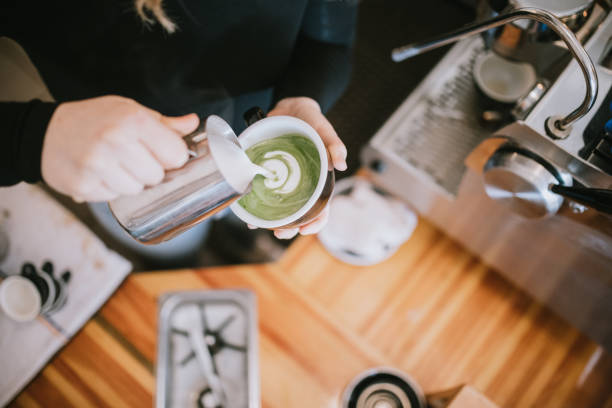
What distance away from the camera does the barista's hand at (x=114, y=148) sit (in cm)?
44

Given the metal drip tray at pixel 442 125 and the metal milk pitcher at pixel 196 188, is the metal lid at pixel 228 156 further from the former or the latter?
the metal drip tray at pixel 442 125

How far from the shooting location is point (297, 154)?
0.57 metres

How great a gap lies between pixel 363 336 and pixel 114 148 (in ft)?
2.64

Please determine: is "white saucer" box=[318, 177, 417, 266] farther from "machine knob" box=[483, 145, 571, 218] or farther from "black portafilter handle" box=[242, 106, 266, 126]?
"black portafilter handle" box=[242, 106, 266, 126]

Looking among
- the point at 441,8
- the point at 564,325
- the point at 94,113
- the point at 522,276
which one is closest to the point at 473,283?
the point at 522,276

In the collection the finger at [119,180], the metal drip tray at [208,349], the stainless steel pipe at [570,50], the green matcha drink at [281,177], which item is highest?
the stainless steel pipe at [570,50]

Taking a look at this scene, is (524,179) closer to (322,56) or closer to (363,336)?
(322,56)

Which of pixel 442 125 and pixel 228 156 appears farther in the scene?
pixel 442 125

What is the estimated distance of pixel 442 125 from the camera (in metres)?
1.05

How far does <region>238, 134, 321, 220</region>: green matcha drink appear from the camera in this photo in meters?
0.56

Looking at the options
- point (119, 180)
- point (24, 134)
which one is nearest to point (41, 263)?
point (24, 134)

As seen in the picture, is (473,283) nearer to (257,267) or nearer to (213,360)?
(257,267)

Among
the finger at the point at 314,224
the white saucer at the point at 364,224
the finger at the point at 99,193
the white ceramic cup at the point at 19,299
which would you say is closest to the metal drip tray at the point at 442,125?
the white saucer at the point at 364,224

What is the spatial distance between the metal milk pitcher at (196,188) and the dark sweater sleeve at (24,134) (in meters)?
0.13
